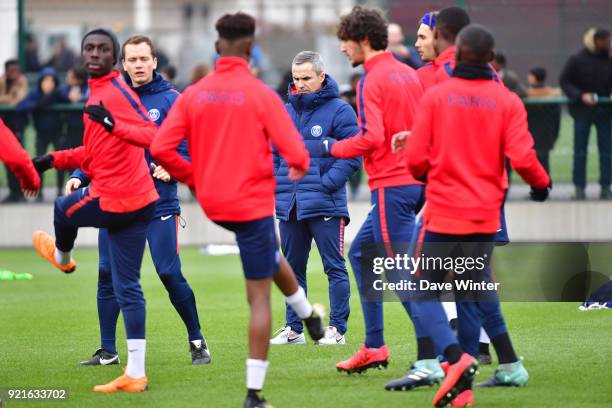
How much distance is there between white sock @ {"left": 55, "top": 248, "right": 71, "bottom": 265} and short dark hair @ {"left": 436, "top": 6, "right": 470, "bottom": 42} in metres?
3.08

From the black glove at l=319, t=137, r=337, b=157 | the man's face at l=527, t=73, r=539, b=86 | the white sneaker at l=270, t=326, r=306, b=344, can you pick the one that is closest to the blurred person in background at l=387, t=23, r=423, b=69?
the man's face at l=527, t=73, r=539, b=86

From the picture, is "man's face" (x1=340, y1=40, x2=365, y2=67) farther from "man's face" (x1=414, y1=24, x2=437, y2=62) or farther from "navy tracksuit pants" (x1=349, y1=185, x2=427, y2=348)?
"navy tracksuit pants" (x1=349, y1=185, x2=427, y2=348)

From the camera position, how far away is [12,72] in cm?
1916

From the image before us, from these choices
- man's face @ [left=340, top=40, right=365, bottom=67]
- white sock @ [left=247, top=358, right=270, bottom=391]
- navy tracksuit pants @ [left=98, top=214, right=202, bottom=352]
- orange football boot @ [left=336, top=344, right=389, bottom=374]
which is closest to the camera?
white sock @ [left=247, top=358, right=270, bottom=391]

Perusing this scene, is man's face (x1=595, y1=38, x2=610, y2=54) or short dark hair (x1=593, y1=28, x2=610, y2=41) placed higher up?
short dark hair (x1=593, y1=28, x2=610, y2=41)

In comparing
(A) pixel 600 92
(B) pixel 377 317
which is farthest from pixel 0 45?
(B) pixel 377 317

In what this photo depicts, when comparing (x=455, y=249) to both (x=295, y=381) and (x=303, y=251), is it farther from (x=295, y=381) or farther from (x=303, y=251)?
(x=303, y=251)

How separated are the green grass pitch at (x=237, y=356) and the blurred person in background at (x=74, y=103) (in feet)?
12.7

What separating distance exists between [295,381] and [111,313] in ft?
5.55

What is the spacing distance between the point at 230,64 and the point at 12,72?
1233cm

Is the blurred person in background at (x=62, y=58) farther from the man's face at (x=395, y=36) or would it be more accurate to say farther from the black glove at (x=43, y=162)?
the black glove at (x=43, y=162)

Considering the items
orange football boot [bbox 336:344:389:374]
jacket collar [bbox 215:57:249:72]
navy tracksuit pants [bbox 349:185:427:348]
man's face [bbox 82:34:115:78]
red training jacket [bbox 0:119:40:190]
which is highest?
jacket collar [bbox 215:57:249:72]

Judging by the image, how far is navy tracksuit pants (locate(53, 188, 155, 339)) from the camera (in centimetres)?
834

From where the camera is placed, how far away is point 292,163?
293 inches
